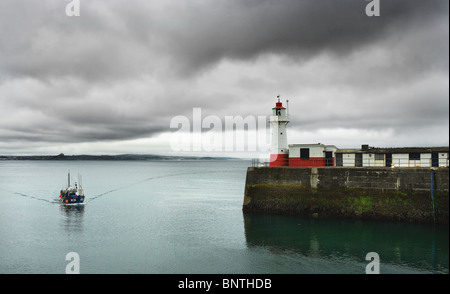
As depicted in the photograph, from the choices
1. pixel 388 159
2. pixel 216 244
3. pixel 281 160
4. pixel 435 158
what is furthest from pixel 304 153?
pixel 216 244

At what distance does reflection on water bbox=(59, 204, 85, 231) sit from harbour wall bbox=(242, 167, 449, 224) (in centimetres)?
1601

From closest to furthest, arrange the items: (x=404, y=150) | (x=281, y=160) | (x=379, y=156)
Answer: (x=404, y=150) < (x=379, y=156) < (x=281, y=160)

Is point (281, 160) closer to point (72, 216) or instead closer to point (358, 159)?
point (358, 159)

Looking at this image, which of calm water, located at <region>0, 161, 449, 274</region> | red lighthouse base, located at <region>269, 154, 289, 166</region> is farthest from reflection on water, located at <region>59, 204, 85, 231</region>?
red lighthouse base, located at <region>269, 154, 289, 166</region>

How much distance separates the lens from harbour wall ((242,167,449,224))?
2264cm

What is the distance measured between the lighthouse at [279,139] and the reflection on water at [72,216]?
19021 millimetres

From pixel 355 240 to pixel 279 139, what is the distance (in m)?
11.9

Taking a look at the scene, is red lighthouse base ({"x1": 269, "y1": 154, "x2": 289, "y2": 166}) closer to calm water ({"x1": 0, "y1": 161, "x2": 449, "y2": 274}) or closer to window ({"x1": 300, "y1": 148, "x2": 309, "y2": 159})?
window ({"x1": 300, "y1": 148, "x2": 309, "y2": 159})

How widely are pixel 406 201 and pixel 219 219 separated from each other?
629 inches

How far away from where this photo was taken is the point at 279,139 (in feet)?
98.5

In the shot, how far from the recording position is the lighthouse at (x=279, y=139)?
2970 centimetres

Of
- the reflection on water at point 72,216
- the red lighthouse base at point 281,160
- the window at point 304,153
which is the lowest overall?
the reflection on water at point 72,216

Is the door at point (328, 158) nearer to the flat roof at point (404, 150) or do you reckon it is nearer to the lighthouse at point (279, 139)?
the flat roof at point (404, 150)

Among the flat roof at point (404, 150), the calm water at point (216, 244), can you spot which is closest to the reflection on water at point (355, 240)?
the calm water at point (216, 244)
